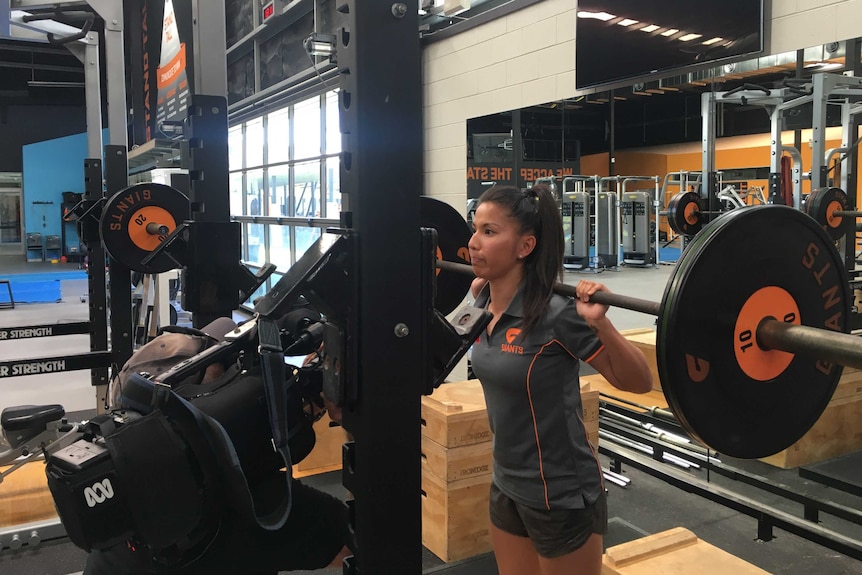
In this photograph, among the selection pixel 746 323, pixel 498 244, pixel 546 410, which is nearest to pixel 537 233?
pixel 498 244

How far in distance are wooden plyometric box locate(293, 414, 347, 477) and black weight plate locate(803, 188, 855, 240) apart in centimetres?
318

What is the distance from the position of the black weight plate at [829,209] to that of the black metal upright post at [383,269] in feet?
13.2

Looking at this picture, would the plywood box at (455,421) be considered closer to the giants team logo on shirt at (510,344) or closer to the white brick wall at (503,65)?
the giants team logo on shirt at (510,344)

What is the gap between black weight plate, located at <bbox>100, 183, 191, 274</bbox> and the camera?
341cm

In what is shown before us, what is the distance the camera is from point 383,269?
3.34ft

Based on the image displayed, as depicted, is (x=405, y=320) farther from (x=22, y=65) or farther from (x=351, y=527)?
(x=22, y=65)

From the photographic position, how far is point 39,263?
15227 millimetres

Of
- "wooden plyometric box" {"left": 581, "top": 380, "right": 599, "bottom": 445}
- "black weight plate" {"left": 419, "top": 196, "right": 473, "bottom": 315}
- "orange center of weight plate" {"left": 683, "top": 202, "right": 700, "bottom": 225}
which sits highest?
"orange center of weight plate" {"left": 683, "top": 202, "right": 700, "bottom": 225}

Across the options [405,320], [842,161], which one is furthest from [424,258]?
[842,161]

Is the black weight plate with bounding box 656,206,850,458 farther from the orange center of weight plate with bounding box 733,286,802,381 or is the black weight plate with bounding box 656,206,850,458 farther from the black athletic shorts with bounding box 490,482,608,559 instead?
the black athletic shorts with bounding box 490,482,608,559

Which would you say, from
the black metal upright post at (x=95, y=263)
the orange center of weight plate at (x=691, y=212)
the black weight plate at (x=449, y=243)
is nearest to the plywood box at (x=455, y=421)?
the black weight plate at (x=449, y=243)

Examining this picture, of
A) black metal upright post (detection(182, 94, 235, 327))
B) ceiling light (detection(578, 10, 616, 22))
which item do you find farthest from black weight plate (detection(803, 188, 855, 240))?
black metal upright post (detection(182, 94, 235, 327))

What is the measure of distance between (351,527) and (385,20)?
766 millimetres

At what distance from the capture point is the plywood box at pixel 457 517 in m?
2.86
